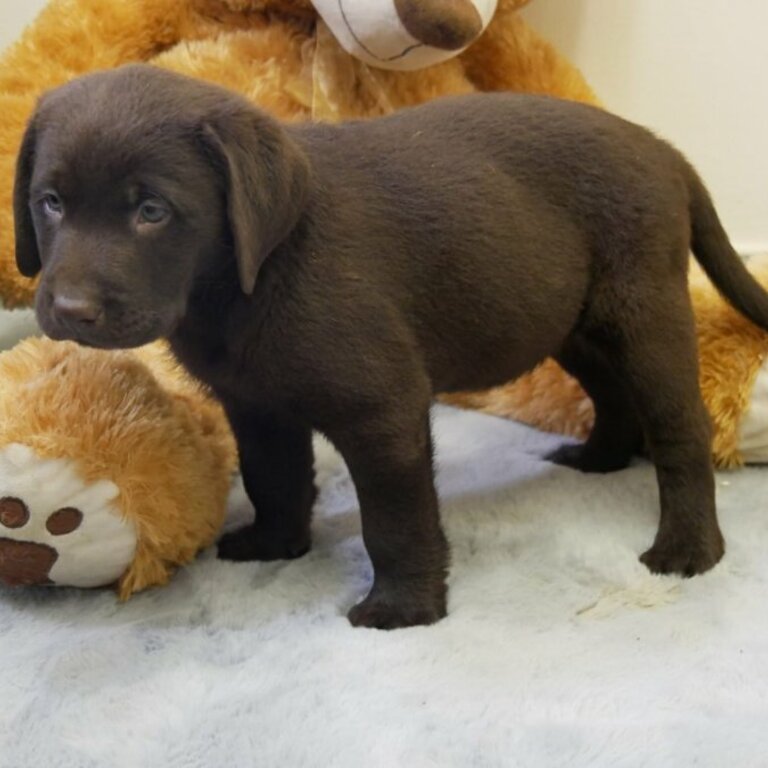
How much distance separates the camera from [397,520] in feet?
4.70

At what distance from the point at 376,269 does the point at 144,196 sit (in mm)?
337

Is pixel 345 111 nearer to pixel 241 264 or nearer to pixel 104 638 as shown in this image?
pixel 241 264

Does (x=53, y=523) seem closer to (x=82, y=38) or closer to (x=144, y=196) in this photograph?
(x=144, y=196)

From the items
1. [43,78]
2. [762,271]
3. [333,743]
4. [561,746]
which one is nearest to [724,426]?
[762,271]

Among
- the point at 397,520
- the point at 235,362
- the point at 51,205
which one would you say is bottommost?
the point at 397,520

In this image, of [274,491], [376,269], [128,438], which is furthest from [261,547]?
[376,269]

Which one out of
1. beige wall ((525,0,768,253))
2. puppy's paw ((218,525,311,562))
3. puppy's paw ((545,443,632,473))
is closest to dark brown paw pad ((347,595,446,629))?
puppy's paw ((218,525,311,562))

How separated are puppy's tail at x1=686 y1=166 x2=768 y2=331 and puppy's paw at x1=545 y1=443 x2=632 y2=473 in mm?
353

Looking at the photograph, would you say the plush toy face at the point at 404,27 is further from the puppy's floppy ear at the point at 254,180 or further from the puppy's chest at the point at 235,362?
the puppy's chest at the point at 235,362

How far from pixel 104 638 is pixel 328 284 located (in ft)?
1.90

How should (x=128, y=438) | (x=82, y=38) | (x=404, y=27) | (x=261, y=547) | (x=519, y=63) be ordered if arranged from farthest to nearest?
(x=519, y=63) → (x=82, y=38) → (x=404, y=27) → (x=261, y=547) → (x=128, y=438)

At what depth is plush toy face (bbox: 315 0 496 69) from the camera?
1786mm

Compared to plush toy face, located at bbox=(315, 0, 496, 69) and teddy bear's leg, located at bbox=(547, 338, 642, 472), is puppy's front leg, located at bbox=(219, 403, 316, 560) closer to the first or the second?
teddy bear's leg, located at bbox=(547, 338, 642, 472)

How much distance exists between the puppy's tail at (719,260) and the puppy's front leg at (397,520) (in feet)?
1.96
